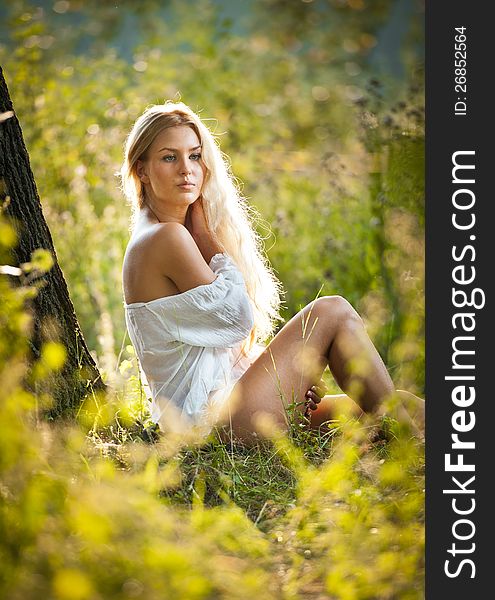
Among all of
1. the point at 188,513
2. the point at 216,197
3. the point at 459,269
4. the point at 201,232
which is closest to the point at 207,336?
the point at 201,232

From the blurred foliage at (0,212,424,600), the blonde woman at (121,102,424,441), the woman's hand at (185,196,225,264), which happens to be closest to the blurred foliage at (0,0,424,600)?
A: the blurred foliage at (0,212,424,600)

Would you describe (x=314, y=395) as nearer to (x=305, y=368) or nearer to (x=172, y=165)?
(x=305, y=368)

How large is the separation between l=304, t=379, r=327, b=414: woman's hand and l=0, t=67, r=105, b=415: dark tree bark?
1.98 feet

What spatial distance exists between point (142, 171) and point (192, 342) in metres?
0.58

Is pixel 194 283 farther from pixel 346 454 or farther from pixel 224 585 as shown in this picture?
pixel 224 585

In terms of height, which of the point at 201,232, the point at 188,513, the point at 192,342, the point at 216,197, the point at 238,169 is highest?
the point at 238,169

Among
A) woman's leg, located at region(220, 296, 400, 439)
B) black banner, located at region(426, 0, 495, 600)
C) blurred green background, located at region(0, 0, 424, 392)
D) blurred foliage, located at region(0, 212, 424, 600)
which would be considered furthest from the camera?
blurred green background, located at region(0, 0, 424, 392)

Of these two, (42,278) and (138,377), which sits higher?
(42,278)

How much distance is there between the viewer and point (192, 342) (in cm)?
254

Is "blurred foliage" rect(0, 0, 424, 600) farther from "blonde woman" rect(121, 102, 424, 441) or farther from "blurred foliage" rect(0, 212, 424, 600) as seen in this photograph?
"blonde woman" rect(121, 102, 424, 441)

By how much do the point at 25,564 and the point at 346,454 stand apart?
656mm

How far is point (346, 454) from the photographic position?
1744mm

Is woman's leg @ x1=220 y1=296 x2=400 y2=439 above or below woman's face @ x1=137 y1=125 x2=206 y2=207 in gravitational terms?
below

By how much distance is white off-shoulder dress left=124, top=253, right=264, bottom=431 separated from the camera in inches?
99.0
